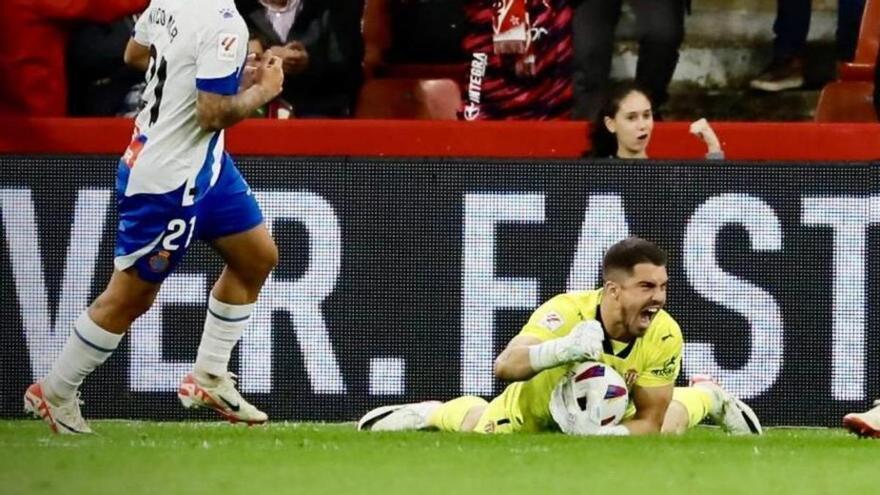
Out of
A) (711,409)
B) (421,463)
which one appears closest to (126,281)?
(421,463)

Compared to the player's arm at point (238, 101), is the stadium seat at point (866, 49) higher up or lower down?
lower down

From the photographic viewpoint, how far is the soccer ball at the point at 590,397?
994 cm

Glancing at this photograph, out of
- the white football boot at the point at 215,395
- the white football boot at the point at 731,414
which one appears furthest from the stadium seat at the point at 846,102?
the white football boot at the point at 215,395

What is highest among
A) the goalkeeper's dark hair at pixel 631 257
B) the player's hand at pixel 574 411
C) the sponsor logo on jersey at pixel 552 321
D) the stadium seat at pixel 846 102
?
the stadium seat at pixel 846 102

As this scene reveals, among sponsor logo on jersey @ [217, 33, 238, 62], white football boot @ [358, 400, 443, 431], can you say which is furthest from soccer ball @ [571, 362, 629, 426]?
sponsor logo on jersey @ [217, 33, 238, 62]

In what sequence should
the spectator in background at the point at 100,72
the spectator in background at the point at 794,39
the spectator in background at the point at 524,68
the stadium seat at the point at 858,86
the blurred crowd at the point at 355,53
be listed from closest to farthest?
the blurred crowd at the point at 355,53 < the spectator in background at the point at 100,72 < the spectator in background at the point at 524,68 < the stadium seat at the point at 858,86 < the spectator in background at the point at 794,39

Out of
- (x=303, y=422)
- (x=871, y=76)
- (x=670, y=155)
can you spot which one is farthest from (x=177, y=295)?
(x=871, y=76)

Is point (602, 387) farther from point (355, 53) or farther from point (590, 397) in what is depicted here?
point (355, 53)

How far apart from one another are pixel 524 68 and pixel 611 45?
1.86ft

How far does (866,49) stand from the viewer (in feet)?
46.2

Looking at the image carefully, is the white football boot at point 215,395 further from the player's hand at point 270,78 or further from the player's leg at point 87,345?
the player's hand at point 270,78

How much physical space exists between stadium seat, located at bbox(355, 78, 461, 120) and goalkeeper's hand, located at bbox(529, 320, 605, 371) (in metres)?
3.97

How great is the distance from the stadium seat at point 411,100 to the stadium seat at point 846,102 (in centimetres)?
220

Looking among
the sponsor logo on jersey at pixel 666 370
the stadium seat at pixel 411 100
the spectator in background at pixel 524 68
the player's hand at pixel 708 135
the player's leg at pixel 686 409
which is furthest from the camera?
the stadium seat at pixel 411 100
